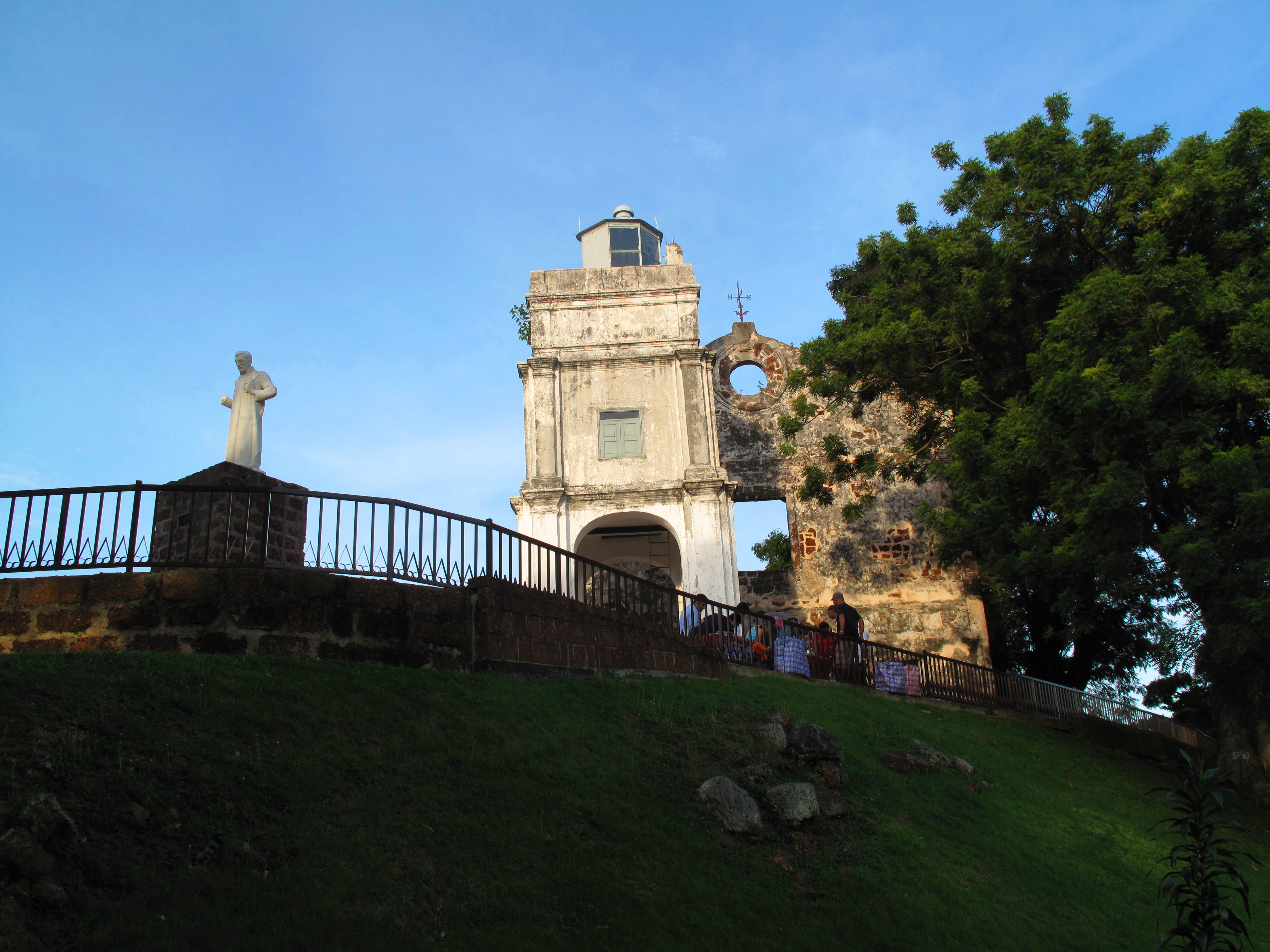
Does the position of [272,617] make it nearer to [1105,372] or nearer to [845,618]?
[845,618]

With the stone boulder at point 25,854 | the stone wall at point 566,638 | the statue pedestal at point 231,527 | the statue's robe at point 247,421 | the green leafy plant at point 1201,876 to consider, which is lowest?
the green leafy plant at point 1201,876

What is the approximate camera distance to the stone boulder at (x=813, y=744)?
367 inches

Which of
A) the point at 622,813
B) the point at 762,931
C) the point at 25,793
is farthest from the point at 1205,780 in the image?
the point at 25,793

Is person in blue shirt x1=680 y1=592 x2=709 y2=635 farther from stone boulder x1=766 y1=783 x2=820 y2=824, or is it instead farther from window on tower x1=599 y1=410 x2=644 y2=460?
window on tower x1=599 y1=410 x2=644 y2=460

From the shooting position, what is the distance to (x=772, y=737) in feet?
30.7

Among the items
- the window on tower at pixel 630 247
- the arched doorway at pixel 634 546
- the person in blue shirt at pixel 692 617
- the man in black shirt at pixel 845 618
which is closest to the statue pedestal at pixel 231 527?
the person in blue shirt at pixel 692 617

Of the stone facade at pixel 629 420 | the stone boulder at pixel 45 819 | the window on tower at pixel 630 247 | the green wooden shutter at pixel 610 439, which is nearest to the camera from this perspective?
the stone boulder at pixel 45 819

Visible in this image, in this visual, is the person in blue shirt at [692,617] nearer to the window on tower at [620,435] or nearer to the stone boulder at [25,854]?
the window on tower at [620,435]

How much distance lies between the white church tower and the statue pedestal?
10.1 metres

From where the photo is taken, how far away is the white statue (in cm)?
1045

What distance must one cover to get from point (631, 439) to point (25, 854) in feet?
51.8

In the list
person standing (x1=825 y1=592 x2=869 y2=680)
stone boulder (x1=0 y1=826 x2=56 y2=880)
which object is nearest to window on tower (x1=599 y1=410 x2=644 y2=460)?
person standing (x1=825 y1=592 x2=869 y2=680)

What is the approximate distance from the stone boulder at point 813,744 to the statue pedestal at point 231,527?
4576mm

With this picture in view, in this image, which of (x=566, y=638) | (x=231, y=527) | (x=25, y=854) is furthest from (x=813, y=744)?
(x=25, y=854)
